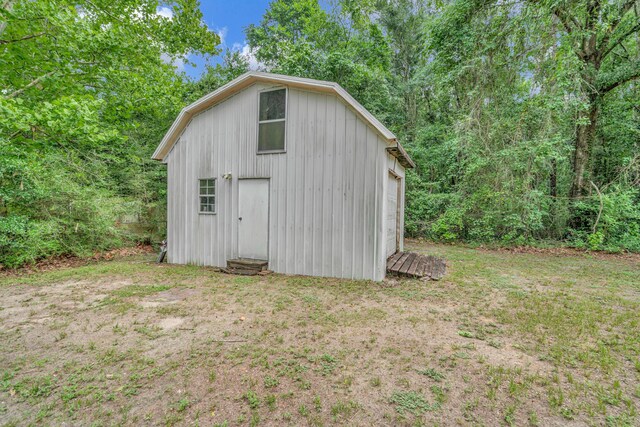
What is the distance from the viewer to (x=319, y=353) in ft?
9.09

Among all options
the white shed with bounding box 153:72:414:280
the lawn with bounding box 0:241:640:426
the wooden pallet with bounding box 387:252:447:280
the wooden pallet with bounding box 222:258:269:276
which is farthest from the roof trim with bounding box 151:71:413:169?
the wooden pallet with bounding box 222:258:269:276

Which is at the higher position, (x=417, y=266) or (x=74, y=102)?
(x=74, y=102)

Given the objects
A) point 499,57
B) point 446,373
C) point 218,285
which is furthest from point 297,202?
point 499,57

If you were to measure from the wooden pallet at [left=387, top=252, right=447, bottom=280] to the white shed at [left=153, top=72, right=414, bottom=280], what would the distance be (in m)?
0.44

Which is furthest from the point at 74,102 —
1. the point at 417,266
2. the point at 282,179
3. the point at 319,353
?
the point at 417,266

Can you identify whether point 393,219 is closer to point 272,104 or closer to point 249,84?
point 272,104

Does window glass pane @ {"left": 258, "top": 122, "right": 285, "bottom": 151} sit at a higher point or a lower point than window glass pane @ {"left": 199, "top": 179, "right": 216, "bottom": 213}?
higher

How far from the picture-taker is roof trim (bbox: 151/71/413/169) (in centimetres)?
514

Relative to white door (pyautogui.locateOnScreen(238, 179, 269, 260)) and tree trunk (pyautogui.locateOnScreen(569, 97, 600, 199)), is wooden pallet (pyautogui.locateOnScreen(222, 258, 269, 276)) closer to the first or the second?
white door (pyautogui.locateOnScreen(238, 179, 269, 260))

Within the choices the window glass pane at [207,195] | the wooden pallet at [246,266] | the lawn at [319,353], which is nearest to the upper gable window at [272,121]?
the window glass pane at [207,195]

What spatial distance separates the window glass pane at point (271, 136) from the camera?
6074mm

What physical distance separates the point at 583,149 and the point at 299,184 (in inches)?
394

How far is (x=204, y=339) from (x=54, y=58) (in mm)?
7473

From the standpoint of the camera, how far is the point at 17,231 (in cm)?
580
